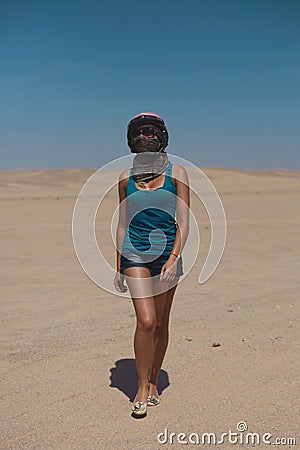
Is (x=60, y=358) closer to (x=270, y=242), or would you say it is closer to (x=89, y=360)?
(x=89, y=360)

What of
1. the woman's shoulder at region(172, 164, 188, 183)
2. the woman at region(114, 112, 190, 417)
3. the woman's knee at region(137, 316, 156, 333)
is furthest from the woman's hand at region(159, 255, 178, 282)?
the woman's shoulder at region(172, 164, 188, 183)

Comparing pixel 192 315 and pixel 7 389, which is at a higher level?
pixel 7 389

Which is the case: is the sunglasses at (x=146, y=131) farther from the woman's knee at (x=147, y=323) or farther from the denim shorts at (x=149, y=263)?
the woman's knee at (x=147, y=323)

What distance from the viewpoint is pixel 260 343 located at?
18.9ft

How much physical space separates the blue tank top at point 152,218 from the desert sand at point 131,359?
1205mm

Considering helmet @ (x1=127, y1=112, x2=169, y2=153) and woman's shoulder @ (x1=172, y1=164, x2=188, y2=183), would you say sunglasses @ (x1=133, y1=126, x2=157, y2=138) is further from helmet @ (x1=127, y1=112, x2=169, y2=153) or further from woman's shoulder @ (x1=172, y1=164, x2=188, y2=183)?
woman's shoulder @ (x1=172, y1=164, x2=188, y2=183)

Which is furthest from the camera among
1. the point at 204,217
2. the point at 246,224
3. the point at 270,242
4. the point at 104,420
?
the point at 204,217

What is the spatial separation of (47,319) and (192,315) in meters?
1.64

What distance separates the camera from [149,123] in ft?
13.5

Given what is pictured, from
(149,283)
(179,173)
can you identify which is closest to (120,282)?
(149,283)

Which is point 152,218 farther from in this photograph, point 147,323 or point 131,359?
point 131,359

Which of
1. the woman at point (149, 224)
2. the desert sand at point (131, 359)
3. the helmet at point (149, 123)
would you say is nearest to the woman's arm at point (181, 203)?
the woman at point (149, 224)

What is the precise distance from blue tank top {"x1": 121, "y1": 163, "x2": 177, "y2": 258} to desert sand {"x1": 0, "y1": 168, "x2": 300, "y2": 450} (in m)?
1.21

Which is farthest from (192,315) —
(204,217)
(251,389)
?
(204,217)
